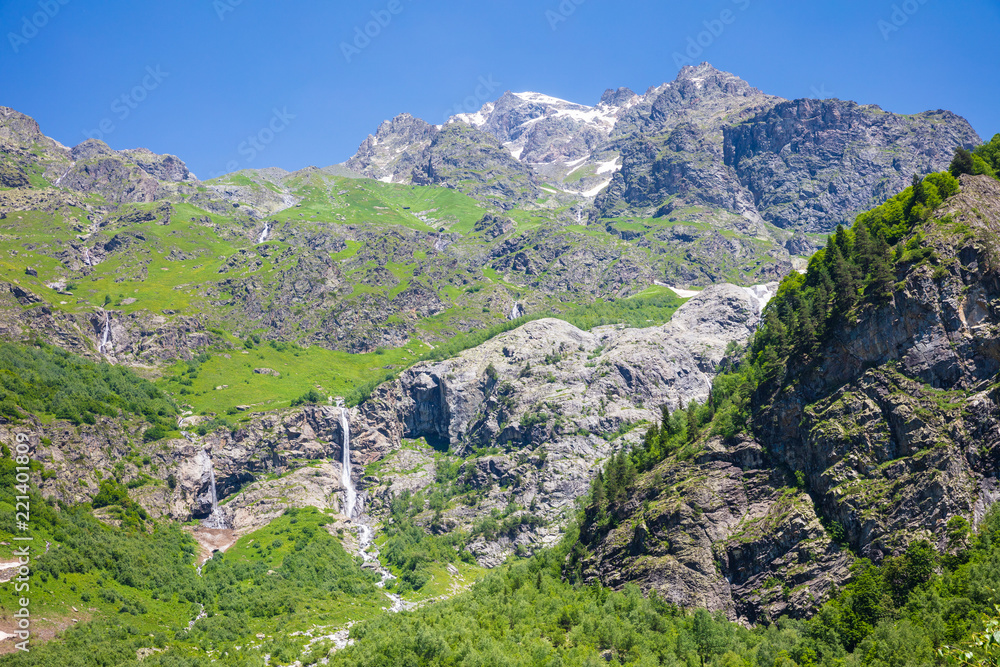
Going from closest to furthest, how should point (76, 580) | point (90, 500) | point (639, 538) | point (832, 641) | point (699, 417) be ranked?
point (832, 641) < point (639, 538) < point (76, 580) < point (699, 417) < point (90, 500)

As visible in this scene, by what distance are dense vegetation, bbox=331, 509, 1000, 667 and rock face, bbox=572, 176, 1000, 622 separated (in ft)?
15.3

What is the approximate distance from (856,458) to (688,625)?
1608 inches

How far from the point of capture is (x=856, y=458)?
115m

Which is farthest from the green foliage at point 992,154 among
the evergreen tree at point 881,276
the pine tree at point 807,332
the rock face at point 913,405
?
the pine tree at point 807,332

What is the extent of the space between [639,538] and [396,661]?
174 ft

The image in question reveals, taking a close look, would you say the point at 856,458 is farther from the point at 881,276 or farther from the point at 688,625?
the point at 688,625

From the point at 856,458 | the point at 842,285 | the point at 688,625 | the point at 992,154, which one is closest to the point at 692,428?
the point at 856,458

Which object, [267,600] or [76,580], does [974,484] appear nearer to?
[267,600]

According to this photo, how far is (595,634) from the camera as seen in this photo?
11881 cm

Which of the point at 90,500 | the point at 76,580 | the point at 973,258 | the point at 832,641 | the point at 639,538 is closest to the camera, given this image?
the point at 832,641

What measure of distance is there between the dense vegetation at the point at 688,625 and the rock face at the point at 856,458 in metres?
4.68

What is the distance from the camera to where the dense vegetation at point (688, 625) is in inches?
3546

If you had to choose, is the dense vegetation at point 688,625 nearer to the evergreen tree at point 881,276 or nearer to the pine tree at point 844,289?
the evergreen tree at point 881,276

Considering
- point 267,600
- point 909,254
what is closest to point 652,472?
point 909,254
